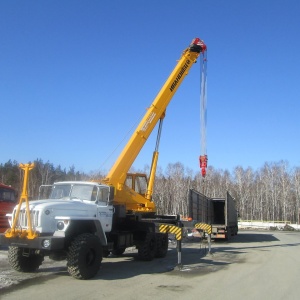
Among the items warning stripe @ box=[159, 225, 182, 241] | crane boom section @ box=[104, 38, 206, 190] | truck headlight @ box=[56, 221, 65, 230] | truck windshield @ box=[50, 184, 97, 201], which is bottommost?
warning stripe @ box=[159, 225, 182, 241]

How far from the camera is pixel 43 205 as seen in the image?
992cm

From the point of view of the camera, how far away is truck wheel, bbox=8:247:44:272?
34.5 ft

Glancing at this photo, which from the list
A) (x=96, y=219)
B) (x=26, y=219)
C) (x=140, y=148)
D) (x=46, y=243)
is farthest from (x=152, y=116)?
(x=46, y=243)

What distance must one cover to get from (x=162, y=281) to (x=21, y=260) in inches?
157

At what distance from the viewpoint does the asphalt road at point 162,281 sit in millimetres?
8172

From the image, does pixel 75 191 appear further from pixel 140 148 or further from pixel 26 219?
pixel 140 148

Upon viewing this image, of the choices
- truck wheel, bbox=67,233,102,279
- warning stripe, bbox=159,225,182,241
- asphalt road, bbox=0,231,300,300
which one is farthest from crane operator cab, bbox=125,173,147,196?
truck wheel, bbox=67,233,102,279

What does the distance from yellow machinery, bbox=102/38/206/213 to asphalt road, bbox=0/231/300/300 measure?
2429 millimetres

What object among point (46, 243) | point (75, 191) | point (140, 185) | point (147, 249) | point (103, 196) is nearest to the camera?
point (46, 243)

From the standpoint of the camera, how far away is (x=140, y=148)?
16.0 meters

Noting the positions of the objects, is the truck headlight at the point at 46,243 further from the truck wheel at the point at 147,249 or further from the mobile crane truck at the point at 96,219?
the truck wheel at the point at 147,249

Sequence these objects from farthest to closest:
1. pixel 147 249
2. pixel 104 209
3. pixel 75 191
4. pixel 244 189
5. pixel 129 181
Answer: pixel 244 189 < pixel 129 181 < pixel 147 249 < pixel 75 191 < pixel 104 209

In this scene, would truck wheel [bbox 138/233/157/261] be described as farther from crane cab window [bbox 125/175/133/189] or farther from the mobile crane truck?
crane cab window [bbox 125/175/133/189]

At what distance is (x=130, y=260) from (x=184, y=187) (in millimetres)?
57609
